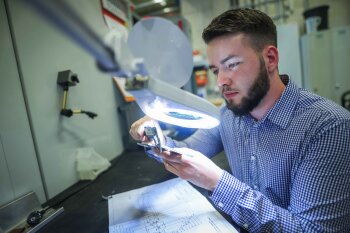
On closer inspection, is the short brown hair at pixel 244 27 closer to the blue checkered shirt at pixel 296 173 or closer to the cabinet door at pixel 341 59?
the blue checkered shirt at pixel 296 173

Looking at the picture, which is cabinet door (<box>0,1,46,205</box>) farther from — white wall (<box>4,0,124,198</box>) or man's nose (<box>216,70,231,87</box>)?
man's nose (<box>216,70,231,87</box>)

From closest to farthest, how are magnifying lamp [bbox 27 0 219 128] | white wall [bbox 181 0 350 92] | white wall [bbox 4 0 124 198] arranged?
magnifying lamp [bbox 27 0 219 128]
white wall [bbox 4 0 124 198]
white wall [bbox 181 0 350 92]

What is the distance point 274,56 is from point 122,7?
1.22 m

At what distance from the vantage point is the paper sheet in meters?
0.63

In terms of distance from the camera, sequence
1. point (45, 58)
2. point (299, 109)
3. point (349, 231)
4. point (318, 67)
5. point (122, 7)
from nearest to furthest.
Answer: point (349, 231) < point (299, 109) < point (45, 58) < point (122, 7) < point (318, 67)

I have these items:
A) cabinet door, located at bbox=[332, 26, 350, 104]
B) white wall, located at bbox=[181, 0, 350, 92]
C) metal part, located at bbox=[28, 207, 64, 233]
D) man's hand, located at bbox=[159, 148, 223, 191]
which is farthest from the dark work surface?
cabinet door, located at bbox=[332, 26, 350, 104]

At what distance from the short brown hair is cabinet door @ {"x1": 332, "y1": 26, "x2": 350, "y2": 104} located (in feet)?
10.8

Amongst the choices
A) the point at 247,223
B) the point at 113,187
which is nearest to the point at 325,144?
the point at 247,223

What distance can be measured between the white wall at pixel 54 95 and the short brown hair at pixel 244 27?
43cm

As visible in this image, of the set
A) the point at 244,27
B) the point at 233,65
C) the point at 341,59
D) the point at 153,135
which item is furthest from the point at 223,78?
the point at 341,59

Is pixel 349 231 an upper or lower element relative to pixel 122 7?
lower

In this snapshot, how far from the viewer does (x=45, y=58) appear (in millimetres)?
919

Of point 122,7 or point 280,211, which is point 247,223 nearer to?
point 280,211

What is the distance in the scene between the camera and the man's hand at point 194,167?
23.1 inches
